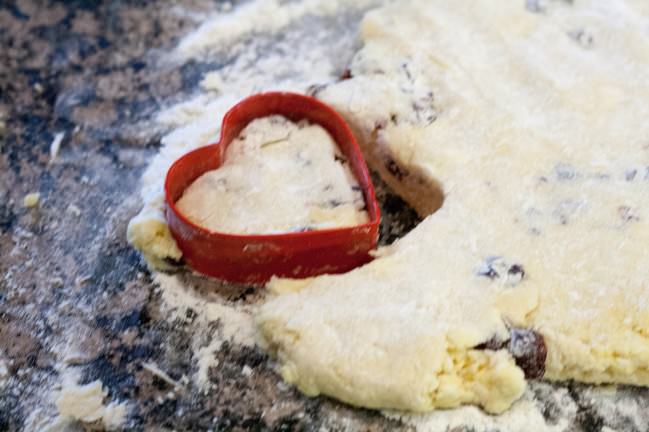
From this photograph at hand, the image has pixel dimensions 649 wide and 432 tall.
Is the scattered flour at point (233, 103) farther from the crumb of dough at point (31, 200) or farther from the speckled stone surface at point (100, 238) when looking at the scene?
the crumb of dough at point (31, 200)

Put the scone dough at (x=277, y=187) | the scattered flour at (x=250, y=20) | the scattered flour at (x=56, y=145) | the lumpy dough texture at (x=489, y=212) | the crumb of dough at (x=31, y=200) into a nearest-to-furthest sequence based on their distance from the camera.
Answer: the lumpy dough texture at (x=489, y=212), the scone dough at (x=277, y=187), the crumb of dough at (x=31, y=200), the scattered flour at (x=56, y=145), the scattered flour at (x=250, y=20)

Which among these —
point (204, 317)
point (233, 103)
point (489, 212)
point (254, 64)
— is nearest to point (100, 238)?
point (204, 317)

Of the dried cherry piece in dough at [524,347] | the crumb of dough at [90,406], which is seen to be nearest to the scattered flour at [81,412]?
the crumb of dough at [90,406]

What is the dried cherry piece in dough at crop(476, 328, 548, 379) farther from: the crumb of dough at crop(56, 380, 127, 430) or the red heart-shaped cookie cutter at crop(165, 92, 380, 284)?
the crumb of dough at crop(56, 380, 127, 430)

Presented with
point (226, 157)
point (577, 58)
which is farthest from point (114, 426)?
point (577, 58)

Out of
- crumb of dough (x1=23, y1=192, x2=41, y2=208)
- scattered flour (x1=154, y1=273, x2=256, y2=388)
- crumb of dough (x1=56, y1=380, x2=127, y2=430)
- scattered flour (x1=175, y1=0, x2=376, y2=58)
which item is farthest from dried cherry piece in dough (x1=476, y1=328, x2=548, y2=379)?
scattered flour (x1=175, y1=0, x2=376, y2=58)

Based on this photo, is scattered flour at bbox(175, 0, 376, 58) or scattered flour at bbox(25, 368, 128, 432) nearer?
scattered flour at bbox(25, 368, 128, 432)
